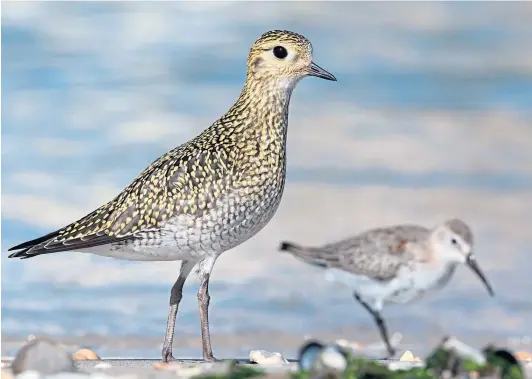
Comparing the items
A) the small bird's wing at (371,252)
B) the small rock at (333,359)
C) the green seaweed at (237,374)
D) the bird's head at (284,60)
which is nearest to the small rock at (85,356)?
the small bird's wing at (371,252)

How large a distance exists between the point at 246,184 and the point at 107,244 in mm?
1181

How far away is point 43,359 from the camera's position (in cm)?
903

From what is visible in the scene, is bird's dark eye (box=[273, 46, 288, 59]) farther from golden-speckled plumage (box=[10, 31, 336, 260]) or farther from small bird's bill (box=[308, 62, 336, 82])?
small bird's bill (box=[308, 62, 336, 82])

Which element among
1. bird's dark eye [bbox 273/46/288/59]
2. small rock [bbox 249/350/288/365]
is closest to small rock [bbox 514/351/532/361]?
small rock [bbox 249/350/288/365]

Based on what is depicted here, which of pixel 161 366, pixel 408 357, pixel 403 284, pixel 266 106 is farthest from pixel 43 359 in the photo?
pixel 408 357

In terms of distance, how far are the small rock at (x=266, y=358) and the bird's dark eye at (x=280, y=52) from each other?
2.35m

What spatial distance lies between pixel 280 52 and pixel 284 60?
76 millimetres

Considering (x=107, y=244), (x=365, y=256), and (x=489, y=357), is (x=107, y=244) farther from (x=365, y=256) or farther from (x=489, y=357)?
(x=489, y=357)

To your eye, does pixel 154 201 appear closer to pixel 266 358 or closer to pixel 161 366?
pixel 161 366

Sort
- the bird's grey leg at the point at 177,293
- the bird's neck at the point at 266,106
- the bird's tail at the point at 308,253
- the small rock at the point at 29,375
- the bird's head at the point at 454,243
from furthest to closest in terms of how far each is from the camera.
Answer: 1. the bird's neck at the point at 266,106
2. the bird's grey leg at the point at 177,293
3. the bird's tail at the point at 308,253
4. the bird's head at the point at 454,243
5. the small rock at the point at 29,375

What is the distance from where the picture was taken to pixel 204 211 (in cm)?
1008

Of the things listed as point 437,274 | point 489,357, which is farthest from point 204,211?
point 489,357

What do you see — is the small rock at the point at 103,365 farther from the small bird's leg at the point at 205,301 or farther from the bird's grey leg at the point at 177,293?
the small bird's leg at the point at 205,301

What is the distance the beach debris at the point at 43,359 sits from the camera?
902 centimetres
